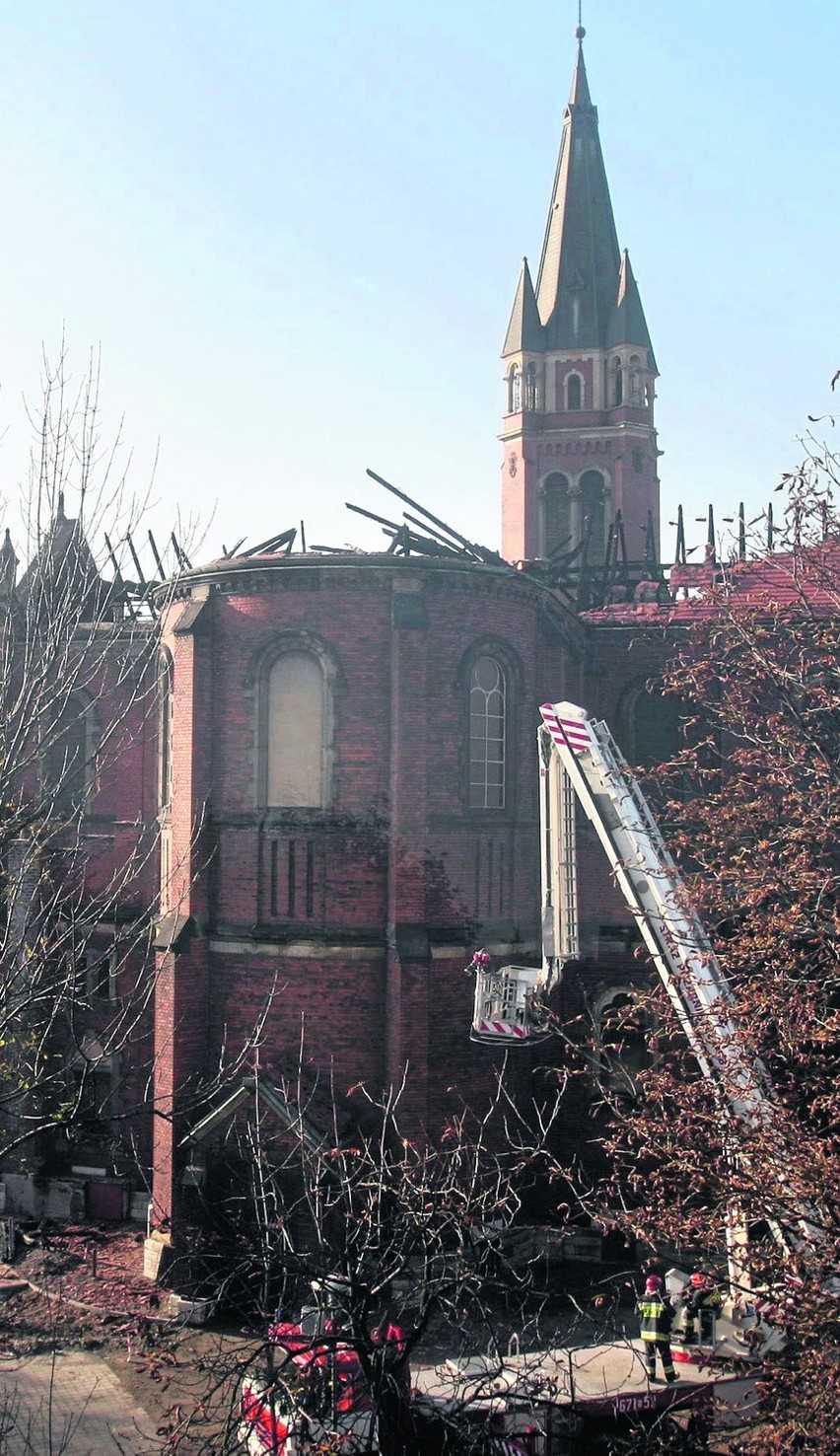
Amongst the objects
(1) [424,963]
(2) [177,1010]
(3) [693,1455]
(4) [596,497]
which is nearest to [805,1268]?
(3) [693,1455]

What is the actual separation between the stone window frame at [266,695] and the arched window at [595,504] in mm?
29165

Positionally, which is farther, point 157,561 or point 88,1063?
point 157,561

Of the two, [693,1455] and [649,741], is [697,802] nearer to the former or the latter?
[693,1455]

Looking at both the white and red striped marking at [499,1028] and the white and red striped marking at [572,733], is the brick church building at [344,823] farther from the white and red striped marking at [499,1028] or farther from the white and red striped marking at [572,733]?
the white and red striped marking at [572,733]

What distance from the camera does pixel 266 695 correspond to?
18.7 m

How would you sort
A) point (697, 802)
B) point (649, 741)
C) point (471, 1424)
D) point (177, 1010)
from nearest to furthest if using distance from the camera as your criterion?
1. point (471, 1424)
2. point (697, 802)
3. point (177, 1010)
4. point (649, 741)

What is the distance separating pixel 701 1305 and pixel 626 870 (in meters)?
5.04

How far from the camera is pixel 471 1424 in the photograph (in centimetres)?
1003

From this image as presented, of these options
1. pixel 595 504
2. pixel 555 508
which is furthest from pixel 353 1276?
pixel 555 508

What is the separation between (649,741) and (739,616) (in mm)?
8189

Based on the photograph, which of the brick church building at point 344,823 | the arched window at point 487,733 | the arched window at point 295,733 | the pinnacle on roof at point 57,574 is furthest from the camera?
the arched window at point 487,733

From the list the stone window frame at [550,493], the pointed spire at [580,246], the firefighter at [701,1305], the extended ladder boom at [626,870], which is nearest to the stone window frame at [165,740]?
the extended ladder boom at [626,870]

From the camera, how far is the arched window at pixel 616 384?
46.4 meters

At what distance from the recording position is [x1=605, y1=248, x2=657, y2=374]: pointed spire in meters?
46.4
